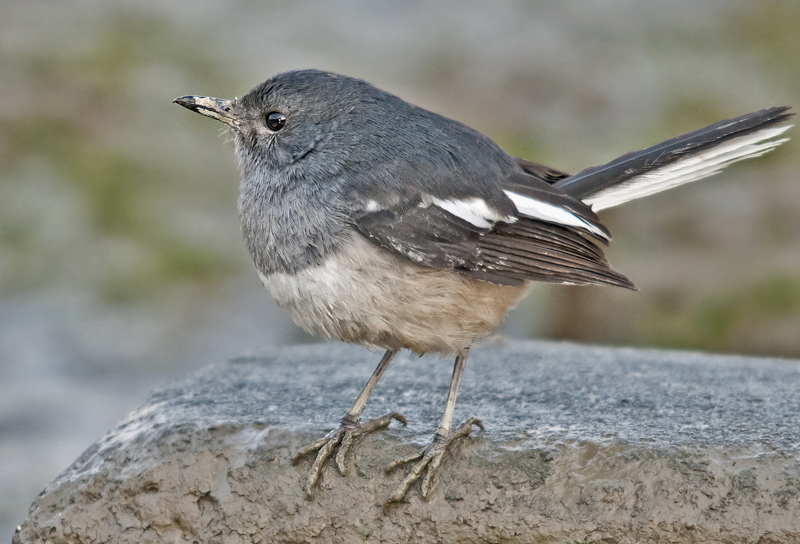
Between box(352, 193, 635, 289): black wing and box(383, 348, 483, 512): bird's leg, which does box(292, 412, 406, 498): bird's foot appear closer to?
box(383, 348, 483, 512): bird's leg

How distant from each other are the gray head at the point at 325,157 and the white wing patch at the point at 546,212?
163mm

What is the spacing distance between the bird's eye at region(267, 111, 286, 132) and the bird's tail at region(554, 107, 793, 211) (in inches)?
55.1

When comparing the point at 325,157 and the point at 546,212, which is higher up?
the point at 546,212

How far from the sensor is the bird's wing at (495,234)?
3.96 meters

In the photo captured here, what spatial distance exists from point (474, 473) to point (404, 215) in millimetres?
1157

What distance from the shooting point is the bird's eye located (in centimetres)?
437

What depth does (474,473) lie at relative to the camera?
395cm

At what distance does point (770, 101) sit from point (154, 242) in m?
7.45

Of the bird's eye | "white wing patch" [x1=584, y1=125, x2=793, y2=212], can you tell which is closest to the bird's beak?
the bird's eye

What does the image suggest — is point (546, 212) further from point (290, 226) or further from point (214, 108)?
point (214, 108)

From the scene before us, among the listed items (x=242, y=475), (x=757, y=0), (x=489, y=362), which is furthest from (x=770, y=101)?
(x=242, y=475)

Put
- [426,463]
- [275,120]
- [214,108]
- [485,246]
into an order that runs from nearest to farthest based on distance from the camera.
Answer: [426,463] < [485,246] < [275,120] < [214,108]

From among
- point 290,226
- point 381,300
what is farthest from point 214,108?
point 381,300

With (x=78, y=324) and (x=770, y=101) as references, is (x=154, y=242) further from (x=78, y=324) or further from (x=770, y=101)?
(x=770, y=101)
